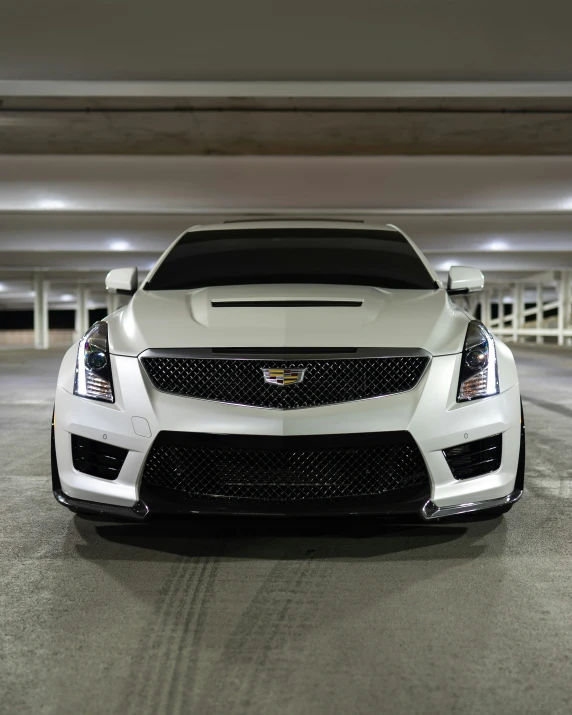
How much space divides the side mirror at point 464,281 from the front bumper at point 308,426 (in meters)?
1.20

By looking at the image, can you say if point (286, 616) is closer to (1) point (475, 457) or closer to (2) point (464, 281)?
(1) point (475, 457)

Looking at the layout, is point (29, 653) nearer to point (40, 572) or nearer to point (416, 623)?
point (40, 572)

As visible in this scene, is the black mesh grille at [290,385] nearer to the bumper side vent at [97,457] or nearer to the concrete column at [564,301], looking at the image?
the bumper side vent at [97,457]

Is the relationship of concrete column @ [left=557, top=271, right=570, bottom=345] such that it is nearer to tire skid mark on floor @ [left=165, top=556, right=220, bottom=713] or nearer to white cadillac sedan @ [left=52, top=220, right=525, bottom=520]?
white cadillac sedan @ [left=52, top=220, right=525, bottom=520]

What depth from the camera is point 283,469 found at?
9.53 ft

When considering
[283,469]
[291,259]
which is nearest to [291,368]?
[283,469]

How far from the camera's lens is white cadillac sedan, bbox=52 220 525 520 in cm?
287

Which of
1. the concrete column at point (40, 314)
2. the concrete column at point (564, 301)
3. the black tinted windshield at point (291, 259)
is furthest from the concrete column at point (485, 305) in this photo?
the black tinted windshield at point (291, 259)

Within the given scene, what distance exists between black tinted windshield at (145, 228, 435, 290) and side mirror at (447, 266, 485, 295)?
0.40 feet

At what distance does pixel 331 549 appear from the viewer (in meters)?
3.16

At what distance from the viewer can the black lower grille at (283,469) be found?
2.88 m

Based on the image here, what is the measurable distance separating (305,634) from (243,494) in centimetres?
71

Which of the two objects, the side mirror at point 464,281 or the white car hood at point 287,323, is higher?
the side mirror at point 464,281

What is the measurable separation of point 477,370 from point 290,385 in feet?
2.57
